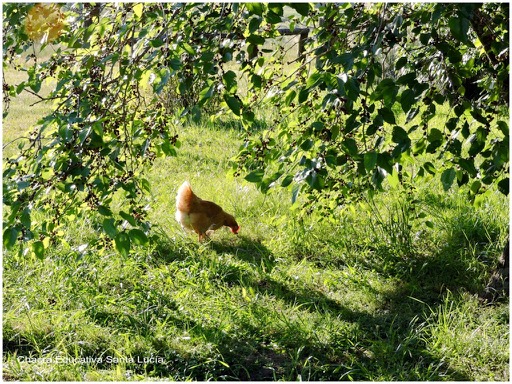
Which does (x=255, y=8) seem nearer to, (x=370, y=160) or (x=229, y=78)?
(x=229, y=78)

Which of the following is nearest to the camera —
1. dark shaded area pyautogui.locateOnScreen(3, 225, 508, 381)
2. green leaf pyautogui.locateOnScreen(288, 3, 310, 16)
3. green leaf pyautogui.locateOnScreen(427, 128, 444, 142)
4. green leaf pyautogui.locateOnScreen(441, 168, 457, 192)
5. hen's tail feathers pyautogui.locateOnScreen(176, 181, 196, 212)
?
green leaf pyautogui.locateOnScreen(288, 3, 310, 16)

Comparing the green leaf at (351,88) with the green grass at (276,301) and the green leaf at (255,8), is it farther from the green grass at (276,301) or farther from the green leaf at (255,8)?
the green grass at (276,301)

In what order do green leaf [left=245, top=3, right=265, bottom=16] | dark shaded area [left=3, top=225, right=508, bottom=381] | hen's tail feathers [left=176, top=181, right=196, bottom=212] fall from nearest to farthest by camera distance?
1. green leaf [left=245, top=3, right=265, bottom=16]
2. dark shaded area [left=3, top=225, right=508, bottom=381]
3. hen's tail feathers [left=176, top=181, right=196, bottom=212]

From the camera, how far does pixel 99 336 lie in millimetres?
3584

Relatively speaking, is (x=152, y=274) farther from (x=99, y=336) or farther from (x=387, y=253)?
(x=387, y=253)

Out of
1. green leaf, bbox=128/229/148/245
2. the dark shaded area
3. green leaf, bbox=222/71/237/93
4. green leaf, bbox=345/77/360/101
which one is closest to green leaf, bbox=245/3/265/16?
green leaf, bbox=222/71/237/93

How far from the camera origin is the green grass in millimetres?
3369

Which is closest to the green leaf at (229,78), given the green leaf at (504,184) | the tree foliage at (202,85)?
the tree foliage at (202,85)

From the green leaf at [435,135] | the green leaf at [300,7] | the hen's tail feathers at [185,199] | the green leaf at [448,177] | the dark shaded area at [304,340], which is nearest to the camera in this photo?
the green leaf at [300,7]

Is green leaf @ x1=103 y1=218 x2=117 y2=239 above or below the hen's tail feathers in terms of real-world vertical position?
above

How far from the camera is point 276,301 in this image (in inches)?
160

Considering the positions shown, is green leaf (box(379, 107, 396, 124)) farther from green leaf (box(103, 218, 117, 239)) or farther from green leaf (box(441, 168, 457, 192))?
green leaf (box(103, 218, 117, 239))

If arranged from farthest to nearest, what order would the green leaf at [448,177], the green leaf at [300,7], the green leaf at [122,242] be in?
the green leaf at [448,177] < the green leaf at [122,242] < the green leaf at [300,7]

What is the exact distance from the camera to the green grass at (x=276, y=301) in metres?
3.37
